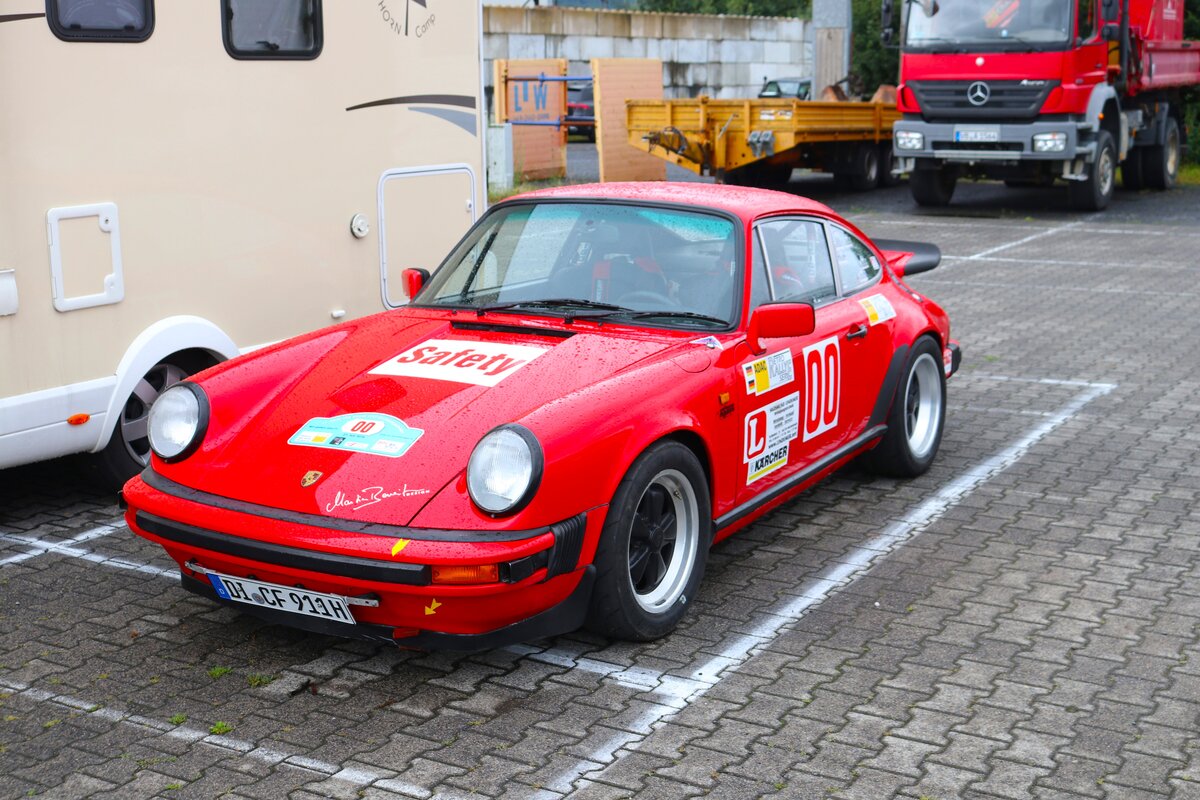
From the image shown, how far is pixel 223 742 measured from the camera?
3957 mm

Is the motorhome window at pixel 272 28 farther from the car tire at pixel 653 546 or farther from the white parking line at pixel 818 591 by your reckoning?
the white parking line at pixel 818 591

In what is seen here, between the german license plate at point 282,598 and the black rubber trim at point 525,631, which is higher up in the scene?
the german license plate at point 282,598

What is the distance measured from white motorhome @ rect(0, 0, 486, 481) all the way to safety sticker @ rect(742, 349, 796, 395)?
2.65m

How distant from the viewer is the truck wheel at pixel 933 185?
62.5 ft

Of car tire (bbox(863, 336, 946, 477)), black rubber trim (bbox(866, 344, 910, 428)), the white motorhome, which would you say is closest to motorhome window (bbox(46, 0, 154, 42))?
the white motorhome

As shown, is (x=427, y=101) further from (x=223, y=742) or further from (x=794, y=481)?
(x=223, y=742)

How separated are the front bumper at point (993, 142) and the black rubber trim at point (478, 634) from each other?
14.3 metres

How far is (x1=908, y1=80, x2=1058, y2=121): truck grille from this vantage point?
55.5 feet

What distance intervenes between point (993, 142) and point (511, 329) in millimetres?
13654

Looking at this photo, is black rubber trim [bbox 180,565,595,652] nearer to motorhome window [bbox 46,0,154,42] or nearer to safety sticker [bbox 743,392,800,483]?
safety sticker [bbox 743,392,800,483]

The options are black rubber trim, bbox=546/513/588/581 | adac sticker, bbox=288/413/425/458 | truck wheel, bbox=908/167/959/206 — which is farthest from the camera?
truck wheel, bbox=908/167/959/206

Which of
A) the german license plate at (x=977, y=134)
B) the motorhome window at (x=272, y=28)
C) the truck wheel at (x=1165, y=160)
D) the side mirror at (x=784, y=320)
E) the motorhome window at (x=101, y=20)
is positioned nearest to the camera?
the side mirror at (x=784, y=320)

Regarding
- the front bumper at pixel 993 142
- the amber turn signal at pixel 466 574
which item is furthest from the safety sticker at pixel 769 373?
the front bumper at pixel 993 142

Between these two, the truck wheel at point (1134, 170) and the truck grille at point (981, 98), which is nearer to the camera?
the truck grille at point (981, 98)
